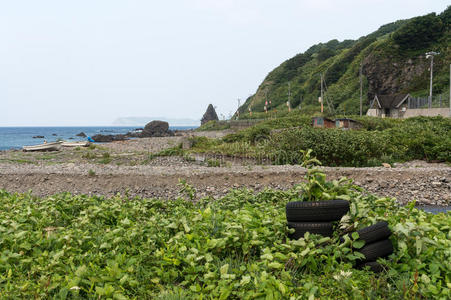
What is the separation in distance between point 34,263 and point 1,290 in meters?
0.47

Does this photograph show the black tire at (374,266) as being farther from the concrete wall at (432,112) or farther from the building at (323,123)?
→ the concrete wall at (432,112)

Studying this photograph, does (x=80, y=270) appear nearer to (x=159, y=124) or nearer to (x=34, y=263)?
(x=34, y=263)

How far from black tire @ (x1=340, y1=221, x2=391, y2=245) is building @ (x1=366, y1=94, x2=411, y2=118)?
4214 centimetres

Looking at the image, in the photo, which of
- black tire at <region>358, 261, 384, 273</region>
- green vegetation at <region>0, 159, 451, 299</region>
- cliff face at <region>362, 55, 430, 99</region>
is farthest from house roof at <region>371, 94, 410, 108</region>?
black tire at <region>358, 261, 384, 273</region>

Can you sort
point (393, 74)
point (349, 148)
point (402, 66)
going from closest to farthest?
point (349, 148)
point (402, 66)
point (393, 74)

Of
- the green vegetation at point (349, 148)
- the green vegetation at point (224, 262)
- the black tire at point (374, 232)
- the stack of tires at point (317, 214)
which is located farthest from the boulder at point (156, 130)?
the black tire at point (374, 232)

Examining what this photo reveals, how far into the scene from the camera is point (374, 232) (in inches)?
128

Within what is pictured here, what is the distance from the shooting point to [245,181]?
11023mm

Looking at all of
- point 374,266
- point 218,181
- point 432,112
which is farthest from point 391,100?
point 374,266

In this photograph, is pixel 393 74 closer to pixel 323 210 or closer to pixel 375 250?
pixel 323 210

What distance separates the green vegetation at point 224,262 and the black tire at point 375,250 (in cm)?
10

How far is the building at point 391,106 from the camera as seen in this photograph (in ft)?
139

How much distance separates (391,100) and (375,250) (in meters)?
47.1

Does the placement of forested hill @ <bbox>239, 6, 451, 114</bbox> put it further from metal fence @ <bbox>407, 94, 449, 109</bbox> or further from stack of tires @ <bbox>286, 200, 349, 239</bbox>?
stack of tires @ <bbox>286, 200, 349, 239</bbox>
